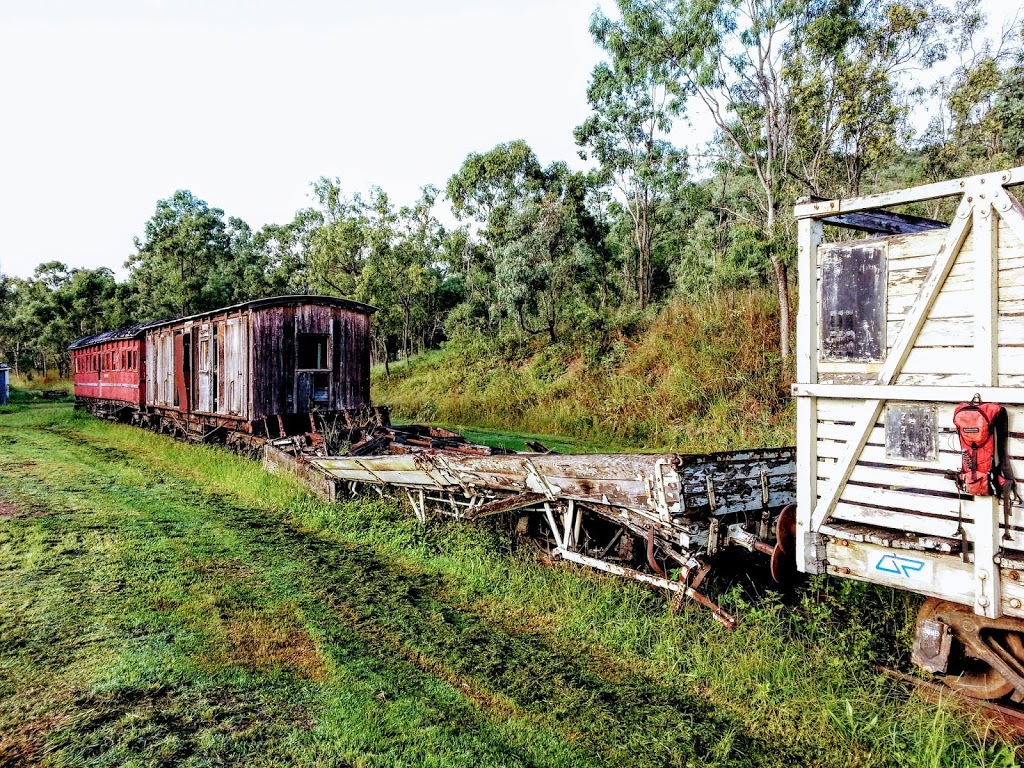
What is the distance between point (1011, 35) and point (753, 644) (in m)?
17.7

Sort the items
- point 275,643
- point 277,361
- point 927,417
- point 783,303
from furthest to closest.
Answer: point 277,361, point 783,303, point 275,643, point 927,417

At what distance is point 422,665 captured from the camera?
167 inches

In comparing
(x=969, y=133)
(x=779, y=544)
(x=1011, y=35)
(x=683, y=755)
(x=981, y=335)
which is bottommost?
(x=683, y=755)

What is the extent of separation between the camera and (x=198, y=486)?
1012 centimetres

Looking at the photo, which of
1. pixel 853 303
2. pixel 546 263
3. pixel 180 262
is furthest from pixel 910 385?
pixel 180 262

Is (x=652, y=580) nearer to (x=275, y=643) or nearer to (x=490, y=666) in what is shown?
(x=490, y=666)

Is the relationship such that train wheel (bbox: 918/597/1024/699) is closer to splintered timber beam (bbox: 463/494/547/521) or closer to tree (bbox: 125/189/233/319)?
splintered timber beam (bbox: 463/494/547/521)

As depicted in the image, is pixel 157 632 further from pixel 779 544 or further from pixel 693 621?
pixel 779 544

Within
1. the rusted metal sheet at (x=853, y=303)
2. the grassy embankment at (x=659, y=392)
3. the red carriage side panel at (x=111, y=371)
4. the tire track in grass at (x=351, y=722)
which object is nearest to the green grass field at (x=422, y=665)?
the tire track in grass at (x=351, y=722)

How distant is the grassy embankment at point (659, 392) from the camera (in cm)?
1288

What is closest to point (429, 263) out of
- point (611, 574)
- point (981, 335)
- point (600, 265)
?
point (600, 265)

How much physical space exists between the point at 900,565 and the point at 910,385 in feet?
3.26

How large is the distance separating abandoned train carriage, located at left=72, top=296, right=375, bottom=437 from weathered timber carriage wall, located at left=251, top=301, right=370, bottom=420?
19 millimetres

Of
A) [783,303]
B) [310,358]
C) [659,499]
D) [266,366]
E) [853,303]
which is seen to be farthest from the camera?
[310,358]
